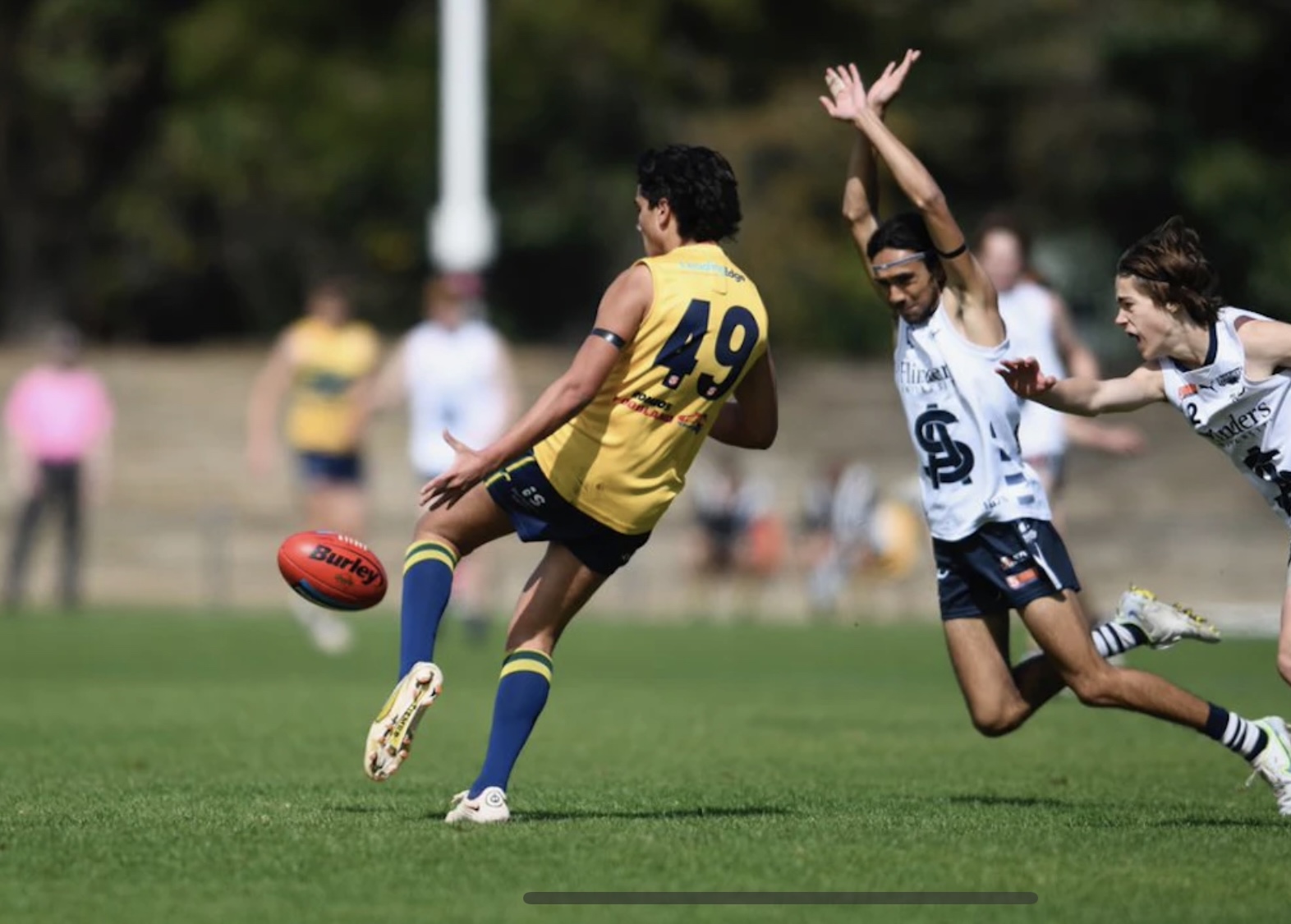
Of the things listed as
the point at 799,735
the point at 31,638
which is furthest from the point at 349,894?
the point at 31,638

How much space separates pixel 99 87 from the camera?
41.3 metres

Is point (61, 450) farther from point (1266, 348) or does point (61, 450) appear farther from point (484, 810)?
point (1266, 348)

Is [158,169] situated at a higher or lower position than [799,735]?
higher

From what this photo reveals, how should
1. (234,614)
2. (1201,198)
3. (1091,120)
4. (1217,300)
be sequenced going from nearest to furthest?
(1217,300) < (234,614) < (1201,198) < (1091,120)

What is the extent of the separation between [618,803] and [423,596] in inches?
45.3

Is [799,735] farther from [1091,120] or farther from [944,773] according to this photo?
[1091,120]

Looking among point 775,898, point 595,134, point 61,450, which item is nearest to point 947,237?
point 775,898

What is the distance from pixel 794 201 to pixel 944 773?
2870 centimetres

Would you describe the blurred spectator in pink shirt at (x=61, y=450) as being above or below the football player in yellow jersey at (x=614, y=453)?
above

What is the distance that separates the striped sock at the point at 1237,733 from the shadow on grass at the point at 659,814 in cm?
152

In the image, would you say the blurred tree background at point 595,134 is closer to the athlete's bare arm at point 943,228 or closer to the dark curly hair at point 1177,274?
the athlete's bare arm at point 943,228

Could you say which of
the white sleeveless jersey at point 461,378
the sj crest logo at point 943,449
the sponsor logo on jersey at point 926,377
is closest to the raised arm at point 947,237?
the sponsor logo on jersey at point 926,377

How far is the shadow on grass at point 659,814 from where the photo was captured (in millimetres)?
7668

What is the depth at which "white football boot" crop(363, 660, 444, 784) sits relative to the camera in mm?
7176
